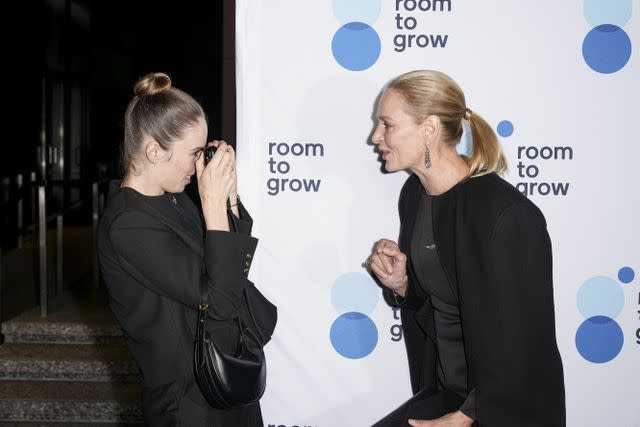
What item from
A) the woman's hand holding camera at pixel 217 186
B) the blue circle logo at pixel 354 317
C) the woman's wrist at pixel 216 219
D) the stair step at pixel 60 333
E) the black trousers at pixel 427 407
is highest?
the woman's hand holding camera at pixel 217 186

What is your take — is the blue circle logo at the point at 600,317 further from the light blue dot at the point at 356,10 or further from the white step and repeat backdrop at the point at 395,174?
the light blue dot at the point at 356,10

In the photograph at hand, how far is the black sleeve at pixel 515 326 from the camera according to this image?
6.05 feet

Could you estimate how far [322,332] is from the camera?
2.74 m

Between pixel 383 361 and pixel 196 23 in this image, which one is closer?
pixel 383 361

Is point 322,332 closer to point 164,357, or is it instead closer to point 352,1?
point 164,357

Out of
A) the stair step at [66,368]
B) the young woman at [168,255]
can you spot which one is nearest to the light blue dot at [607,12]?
the young woman at [168,255]

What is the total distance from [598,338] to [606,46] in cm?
109

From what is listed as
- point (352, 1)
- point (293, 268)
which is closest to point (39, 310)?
point (293, 268)

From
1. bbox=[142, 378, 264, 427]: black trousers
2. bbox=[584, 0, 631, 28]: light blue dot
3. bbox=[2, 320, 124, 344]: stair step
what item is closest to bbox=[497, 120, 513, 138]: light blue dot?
bbox=[584, 0, 631, 28]: light blue dot

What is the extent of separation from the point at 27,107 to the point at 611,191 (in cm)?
813

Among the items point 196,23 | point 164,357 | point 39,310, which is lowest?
point 39,310

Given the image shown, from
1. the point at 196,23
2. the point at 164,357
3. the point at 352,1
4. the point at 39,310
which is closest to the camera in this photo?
the point at 164,357

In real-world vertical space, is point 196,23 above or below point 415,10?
above

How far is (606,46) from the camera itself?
8.76 ft
